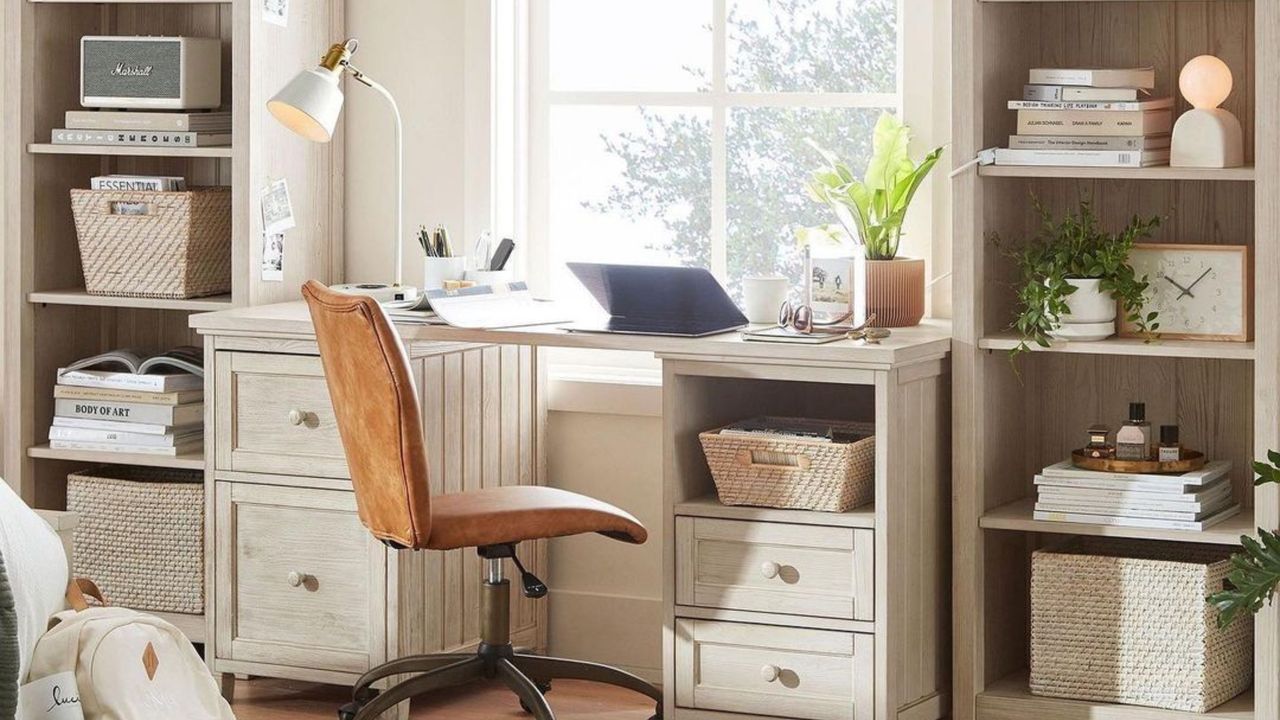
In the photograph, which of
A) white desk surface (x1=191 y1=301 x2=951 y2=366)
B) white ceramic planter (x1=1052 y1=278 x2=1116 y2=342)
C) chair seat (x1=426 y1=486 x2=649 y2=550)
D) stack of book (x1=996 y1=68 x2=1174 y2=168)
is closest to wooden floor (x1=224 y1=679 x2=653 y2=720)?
chair seat (x1=426 y1=486 x2=649 y2=550)

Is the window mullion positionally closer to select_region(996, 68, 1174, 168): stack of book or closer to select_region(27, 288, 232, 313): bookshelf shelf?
select_region(996, 68, 1174, 168): stack of book

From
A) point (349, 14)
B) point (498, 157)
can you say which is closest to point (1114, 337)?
point (498, 157)

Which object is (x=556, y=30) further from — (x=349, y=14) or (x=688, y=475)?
(x=688, y=475)

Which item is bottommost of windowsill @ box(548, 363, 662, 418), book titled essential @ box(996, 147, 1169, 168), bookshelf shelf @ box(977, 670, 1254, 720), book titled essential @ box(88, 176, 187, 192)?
bookshelf shelf @ box(977, 670, 1254, 720)

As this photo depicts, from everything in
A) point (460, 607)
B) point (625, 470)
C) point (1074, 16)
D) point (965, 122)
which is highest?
point (1074, 16)

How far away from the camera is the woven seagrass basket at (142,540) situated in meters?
4.02

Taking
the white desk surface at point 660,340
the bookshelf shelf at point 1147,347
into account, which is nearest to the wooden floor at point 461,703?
the white desk surface at point 660,340

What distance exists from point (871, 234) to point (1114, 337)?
509mm

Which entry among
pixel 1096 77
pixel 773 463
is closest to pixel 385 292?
pixel 773 463

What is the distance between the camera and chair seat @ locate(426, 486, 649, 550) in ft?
11.0

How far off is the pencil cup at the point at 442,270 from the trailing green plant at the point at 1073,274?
1.14 metres

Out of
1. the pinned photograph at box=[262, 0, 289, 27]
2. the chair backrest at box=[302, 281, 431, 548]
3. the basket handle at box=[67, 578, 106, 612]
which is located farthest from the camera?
the pinned photograph at box=[262, 0, 289, 27]

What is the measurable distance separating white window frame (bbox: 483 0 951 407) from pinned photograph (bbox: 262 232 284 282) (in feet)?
1.53

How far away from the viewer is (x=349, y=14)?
4297 mm
